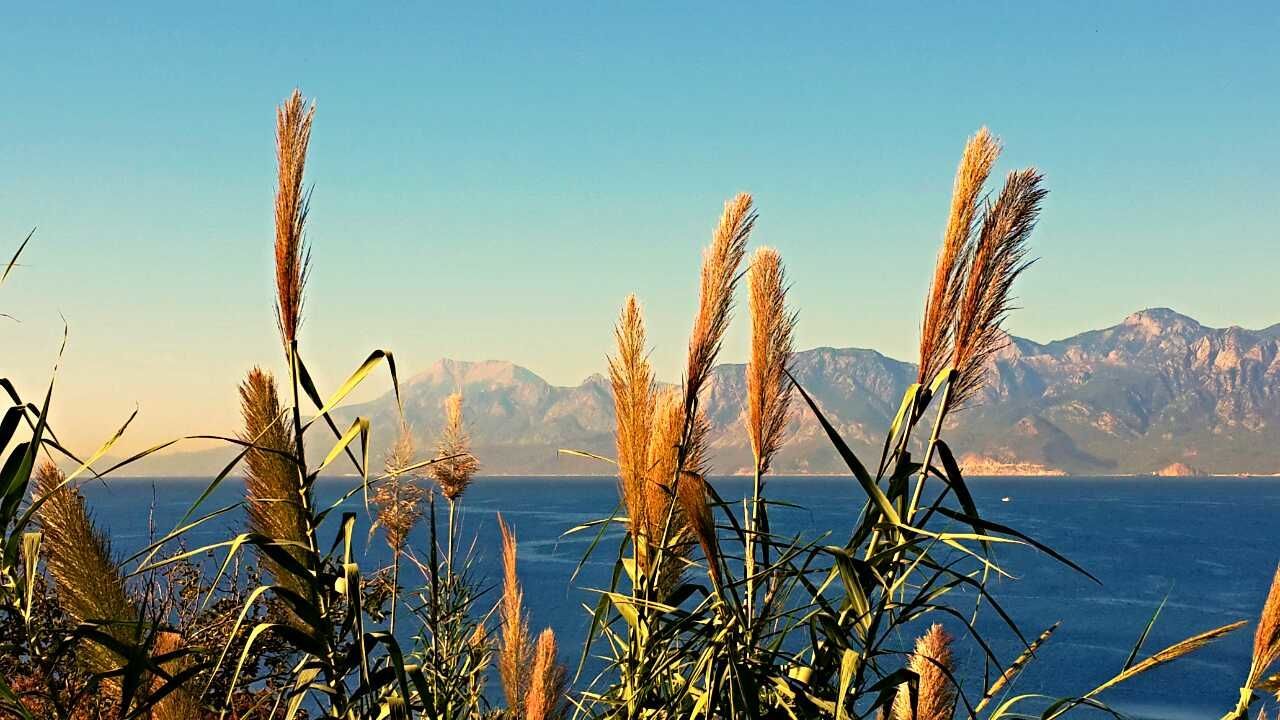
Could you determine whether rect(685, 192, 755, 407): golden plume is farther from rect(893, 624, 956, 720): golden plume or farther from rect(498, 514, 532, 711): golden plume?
rect(498, 514, 532, 711): golden plume

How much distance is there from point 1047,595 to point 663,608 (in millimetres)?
80538

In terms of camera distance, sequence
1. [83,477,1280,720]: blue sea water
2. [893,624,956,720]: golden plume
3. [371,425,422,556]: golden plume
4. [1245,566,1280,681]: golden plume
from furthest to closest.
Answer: [83,477,1280,720]: blue sea water, [371,425,422,556]: golden plume, [893,624,956,720]: golden plume, [1245,566,1280,681]: golden plume

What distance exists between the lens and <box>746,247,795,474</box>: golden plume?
2.87m

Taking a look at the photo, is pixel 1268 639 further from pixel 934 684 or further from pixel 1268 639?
pixel 934 684

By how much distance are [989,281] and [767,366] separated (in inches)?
26.1

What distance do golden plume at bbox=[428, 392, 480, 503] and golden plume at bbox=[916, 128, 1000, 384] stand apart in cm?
232

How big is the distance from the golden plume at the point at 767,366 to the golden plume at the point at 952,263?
50cm

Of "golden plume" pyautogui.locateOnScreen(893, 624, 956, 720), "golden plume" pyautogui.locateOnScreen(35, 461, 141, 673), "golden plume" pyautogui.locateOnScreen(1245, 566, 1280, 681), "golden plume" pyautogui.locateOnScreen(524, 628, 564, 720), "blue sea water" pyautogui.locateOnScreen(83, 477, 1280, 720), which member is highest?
"golden plume" pyautogui.locateOnScreen(35, 461, 141, 673)

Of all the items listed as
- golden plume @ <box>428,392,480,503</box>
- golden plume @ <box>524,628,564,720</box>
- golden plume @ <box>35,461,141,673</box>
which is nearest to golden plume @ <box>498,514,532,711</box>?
golden plume @ <box>524,628,564,720</box>

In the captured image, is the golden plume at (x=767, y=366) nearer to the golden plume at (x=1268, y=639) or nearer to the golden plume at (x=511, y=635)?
the golden plume at (x=1268, y=639)

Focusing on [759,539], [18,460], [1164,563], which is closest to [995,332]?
[759,539]

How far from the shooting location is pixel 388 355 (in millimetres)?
2041

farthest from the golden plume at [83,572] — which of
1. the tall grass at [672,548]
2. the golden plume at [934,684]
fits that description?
the golden plume at [934,684]

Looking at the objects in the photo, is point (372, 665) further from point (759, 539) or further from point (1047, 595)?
point (1047, 595)
